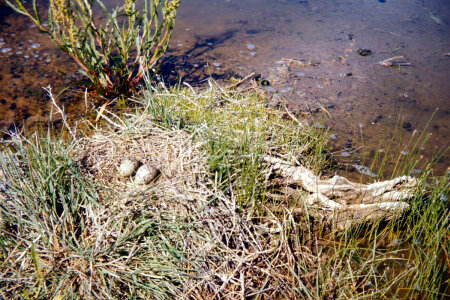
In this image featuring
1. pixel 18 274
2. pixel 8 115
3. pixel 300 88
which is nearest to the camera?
pixel 18 274

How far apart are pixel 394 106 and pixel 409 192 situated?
1.91m

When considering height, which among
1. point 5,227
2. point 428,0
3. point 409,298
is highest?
point 428,0

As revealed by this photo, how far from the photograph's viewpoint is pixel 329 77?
4426 millimetres

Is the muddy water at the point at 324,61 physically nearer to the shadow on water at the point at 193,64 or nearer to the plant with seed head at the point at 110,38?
the shadow on water at the point at 193,64

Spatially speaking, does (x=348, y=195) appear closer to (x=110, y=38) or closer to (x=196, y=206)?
(x=196, y=206)

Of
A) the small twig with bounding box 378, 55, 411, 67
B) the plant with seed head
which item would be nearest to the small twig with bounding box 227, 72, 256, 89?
the plant with seed head

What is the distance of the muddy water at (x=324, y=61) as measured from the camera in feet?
11.9

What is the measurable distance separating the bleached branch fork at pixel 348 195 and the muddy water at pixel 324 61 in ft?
2.03

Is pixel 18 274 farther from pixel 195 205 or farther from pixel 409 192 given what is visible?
pixel 409 192

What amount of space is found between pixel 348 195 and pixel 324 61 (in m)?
2.78

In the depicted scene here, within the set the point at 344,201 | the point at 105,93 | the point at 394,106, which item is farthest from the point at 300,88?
the point at 105,93

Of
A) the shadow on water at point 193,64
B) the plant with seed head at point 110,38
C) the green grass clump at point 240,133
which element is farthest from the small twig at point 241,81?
the plant with seed head at point 110,38

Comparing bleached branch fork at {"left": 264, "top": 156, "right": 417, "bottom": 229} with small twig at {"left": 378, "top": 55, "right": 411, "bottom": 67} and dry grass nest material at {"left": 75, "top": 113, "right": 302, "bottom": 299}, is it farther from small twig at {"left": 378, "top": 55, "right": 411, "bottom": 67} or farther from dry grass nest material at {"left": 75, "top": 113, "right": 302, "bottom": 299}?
small twig at {"left": 378, "top": 55, "right": 411, "bottom": 67}

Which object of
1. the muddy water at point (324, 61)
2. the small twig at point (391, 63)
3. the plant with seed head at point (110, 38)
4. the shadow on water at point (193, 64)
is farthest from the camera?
the small twig at point (391, 63)
